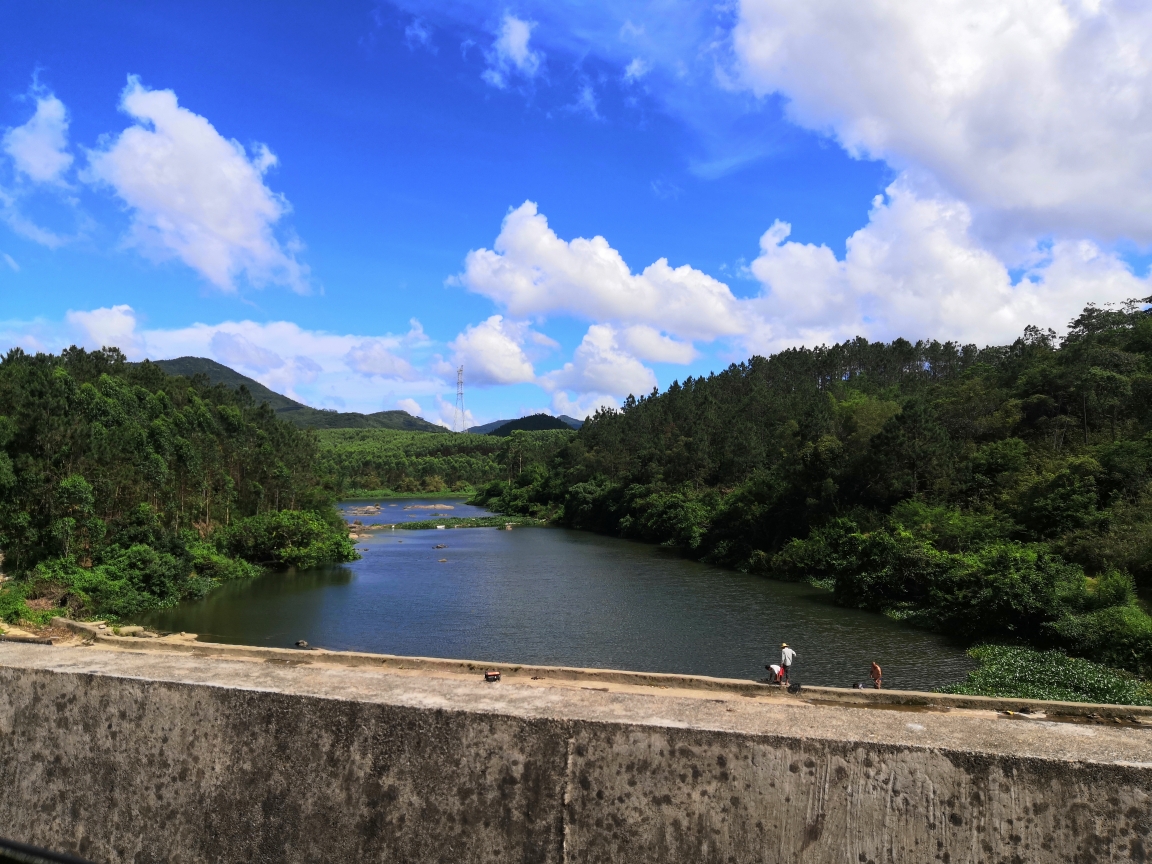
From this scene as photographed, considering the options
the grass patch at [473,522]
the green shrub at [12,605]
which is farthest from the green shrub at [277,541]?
the grass patch at [473,522]

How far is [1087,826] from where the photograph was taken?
10.5 ft

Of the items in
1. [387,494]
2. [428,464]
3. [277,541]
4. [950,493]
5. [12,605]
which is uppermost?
[428,464]

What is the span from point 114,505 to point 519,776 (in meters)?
30.9

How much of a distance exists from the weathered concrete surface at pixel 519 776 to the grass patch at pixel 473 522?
6066cm

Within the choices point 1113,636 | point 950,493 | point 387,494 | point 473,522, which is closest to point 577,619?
point 1113,636

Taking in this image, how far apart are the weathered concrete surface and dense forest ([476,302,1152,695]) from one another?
18.0 meters

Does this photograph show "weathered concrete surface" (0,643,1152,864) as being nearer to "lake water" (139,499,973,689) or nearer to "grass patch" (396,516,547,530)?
"lake water" (139,499,973,689)

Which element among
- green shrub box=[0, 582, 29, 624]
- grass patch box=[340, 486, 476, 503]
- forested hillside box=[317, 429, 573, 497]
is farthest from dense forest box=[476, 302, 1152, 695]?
forested hillside box=[317, 429, 573, 497]

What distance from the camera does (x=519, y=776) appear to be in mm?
3693

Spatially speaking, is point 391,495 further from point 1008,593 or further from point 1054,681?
point 1054,681

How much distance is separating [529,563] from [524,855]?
3841cm

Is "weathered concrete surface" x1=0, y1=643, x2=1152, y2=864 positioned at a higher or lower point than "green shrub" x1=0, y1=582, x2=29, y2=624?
higher

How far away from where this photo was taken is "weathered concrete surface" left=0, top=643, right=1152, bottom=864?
3312 mm

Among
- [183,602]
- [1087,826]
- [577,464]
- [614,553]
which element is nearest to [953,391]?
[614,553]
